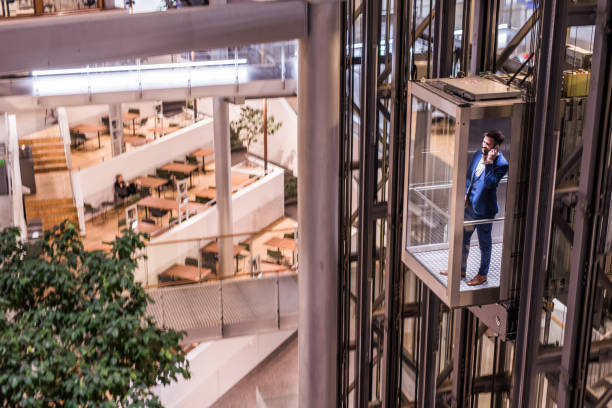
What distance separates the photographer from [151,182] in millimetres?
23047

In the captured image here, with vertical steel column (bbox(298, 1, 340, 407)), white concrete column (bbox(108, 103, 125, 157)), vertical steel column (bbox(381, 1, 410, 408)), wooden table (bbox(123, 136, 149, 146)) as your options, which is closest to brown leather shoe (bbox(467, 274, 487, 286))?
vertical steel column (bbox(381, 1, 410, 408))

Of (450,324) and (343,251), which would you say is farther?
(343,251)

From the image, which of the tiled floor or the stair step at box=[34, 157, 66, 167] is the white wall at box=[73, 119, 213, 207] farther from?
the tiled floor

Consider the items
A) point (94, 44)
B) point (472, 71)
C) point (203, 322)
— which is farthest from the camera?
point (203, 322)

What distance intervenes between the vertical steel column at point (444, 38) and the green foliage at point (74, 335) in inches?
142

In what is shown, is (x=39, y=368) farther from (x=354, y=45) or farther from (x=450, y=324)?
(x=354, y=45)

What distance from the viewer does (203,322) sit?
14008 mm

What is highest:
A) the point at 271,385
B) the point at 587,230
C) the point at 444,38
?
the point at 444,38

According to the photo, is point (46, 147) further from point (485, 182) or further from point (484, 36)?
point (485, 182)

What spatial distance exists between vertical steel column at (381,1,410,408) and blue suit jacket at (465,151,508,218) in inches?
113

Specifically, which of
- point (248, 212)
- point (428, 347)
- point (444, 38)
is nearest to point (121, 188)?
point (248, 212)

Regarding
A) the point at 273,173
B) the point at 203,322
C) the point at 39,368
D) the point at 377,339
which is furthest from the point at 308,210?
the point at 273,173

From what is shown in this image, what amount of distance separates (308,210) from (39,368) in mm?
5260

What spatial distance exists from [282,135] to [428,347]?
17.7 meters
